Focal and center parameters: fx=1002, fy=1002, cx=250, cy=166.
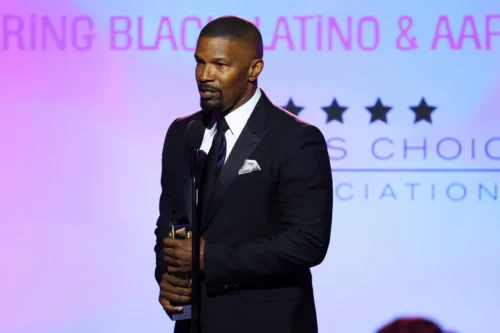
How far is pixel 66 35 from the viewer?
4426 millimetres

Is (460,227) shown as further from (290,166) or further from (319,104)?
(290,166)

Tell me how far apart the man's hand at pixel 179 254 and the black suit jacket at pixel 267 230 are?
7 centimetres

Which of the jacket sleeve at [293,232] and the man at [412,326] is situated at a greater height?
the jacket sleeve at [293,232]

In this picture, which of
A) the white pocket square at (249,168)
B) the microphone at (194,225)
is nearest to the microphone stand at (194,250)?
the microphone at (194,225)

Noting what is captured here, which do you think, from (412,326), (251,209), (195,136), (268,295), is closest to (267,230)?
(251,209)

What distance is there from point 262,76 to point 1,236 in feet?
4.50

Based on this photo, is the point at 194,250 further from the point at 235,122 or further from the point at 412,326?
the point at 412,326

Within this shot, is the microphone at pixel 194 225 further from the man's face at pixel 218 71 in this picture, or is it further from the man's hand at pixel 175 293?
the man's face at pixel 218 71

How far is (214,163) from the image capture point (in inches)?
108

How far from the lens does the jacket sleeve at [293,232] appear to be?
2.63m

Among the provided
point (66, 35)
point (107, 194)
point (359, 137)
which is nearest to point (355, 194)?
point (359, 137)

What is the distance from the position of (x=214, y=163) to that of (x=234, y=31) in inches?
14.4

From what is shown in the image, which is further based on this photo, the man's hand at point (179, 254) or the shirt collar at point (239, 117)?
the shirt collar at point (239, 117)

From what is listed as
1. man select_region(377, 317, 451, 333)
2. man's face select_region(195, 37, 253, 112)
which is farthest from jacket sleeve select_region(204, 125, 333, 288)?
man select_region(377, 317, 451, 333)
